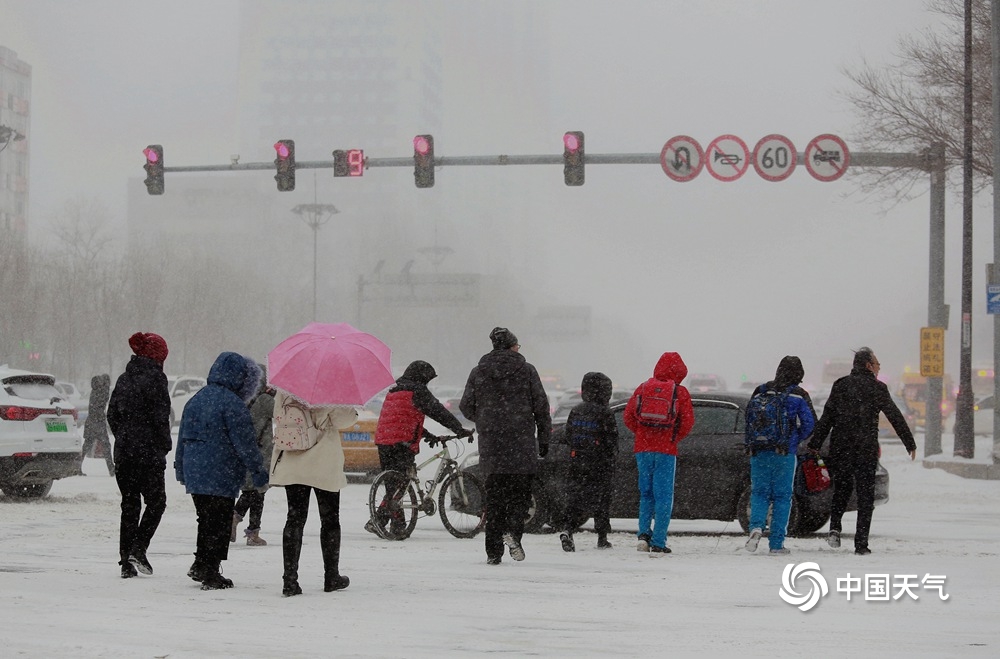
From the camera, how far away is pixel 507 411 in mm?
12156

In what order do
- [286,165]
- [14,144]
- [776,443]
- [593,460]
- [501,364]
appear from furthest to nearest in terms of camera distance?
[14,144]
[286,165]
[593,460]
[776,443]
[501,364]

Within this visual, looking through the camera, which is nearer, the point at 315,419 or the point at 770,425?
the point at 315,419

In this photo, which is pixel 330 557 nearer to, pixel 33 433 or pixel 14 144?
pixel 33 433

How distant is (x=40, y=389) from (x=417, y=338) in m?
80.3

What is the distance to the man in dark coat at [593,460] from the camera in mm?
13438

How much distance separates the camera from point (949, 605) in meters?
9.70

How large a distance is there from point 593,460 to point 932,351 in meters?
17.5

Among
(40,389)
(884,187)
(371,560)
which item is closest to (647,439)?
(371,560)

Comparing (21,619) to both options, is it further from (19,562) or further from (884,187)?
(884,187)

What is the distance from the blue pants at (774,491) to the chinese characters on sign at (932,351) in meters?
16.8

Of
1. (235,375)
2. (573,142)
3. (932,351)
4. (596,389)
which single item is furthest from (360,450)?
(235,375)

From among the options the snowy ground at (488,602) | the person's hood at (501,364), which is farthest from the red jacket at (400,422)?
the person's hood at (501,364)

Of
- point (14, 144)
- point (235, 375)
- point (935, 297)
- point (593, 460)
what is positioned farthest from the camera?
point (14, 144)

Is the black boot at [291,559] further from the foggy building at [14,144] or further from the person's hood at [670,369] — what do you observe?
the foggy building at [14,144]
